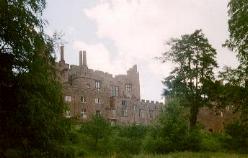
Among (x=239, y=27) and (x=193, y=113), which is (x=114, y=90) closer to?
(x=193, y=113)

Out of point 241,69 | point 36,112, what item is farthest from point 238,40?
point 36,112

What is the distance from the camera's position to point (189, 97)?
53.8 m

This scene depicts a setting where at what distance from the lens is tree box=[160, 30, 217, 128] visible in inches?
2110

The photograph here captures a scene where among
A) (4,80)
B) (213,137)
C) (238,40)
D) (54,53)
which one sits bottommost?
(213,137)

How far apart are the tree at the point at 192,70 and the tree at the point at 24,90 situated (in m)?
32.2

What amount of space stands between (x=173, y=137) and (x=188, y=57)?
16240mm

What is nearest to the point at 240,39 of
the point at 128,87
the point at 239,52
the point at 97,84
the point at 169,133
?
the point at 239,52

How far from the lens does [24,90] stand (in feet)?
70.7

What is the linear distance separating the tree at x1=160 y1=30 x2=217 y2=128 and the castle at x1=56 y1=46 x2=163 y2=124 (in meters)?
19.6

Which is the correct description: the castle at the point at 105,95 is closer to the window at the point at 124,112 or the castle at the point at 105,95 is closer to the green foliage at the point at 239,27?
the window at the point at 124,112

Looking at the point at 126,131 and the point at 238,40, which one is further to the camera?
the point at 126,131

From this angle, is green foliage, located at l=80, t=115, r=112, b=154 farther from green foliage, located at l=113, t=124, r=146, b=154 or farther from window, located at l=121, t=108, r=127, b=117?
window, located at l=121, t=108, r=127, b=117

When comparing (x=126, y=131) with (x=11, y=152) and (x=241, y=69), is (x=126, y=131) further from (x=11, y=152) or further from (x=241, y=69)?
(x=11, y=152)

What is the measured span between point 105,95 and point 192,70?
26631mm
